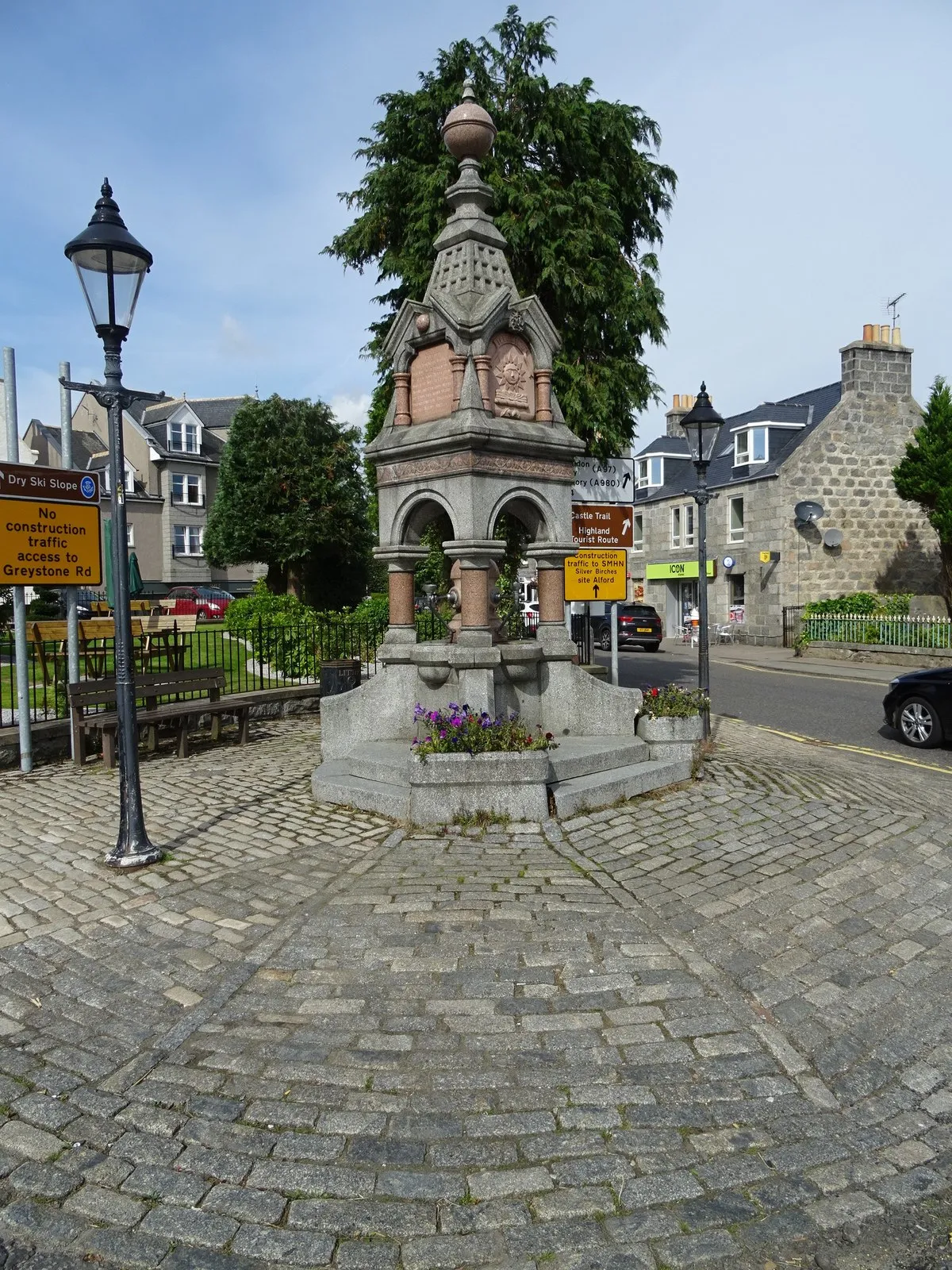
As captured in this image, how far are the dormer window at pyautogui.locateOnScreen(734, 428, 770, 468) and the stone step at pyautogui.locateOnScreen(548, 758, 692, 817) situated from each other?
1056 inches

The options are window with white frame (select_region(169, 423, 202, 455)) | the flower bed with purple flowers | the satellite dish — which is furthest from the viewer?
window with white frame (select_region(169, 423, 202, 455))

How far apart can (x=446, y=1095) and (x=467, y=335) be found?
665cm

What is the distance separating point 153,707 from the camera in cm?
1095

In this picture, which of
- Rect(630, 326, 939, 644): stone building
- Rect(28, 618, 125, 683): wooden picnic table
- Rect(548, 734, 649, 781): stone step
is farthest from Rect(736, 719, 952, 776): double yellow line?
Rect(630, 326, 939, 644): stone building

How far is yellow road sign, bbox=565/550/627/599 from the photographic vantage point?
1198cm

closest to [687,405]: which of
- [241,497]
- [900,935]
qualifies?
[241,497]

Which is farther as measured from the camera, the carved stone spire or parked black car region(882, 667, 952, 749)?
parked black car region(882, 667, 952, 749)

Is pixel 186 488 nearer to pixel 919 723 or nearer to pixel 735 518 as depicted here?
pixel 735 518

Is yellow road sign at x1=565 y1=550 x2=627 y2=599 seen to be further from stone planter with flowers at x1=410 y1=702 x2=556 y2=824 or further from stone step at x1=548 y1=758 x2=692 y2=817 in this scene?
stone planter with flowers at x1=410 y1=702 x2=556 y2=824

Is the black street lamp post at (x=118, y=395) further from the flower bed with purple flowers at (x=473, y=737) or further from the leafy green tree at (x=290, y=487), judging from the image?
the leafy green tree at (x=290, y=487)

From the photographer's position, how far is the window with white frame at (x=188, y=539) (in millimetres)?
50281

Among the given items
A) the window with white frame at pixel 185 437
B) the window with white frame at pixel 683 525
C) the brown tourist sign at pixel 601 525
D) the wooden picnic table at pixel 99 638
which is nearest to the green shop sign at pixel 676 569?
the window with white frame at pixel 683 525

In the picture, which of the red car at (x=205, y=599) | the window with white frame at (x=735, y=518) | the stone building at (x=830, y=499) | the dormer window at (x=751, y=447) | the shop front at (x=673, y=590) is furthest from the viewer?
the shop front at (x=673, y=590)

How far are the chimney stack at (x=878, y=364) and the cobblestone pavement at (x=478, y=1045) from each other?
2797 centimetres
